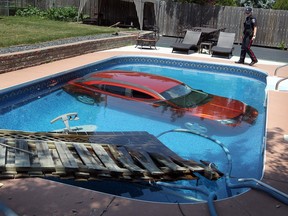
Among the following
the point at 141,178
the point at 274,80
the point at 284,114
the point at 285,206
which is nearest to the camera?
the point at 285,206

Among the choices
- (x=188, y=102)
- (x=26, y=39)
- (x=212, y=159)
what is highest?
(x=26, y=39)

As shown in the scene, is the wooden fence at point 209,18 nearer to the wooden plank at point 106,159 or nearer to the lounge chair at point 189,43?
the lounge chair at point 189,43

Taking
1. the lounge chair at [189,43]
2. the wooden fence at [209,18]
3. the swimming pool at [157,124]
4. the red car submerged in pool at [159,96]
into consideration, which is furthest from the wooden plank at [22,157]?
the wooden fence at [209,18]

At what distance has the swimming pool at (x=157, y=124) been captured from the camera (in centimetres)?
476

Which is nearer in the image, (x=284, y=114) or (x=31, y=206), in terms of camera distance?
(x=31, y=206)

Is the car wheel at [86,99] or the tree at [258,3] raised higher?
the tree at [258,3]

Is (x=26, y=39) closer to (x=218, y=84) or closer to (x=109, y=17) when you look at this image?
(x=218, y=84)

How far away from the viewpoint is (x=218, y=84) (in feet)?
38.6

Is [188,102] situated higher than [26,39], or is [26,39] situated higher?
[26,39]

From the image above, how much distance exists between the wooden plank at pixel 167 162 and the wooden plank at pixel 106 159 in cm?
66

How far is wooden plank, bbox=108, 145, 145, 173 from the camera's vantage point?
4.01 m

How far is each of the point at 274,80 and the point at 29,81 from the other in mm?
6542

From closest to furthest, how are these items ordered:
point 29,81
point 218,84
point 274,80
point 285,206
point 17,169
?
point 17,169 → point 285,206 → point 29,81 → point 274,80 → point 218,84

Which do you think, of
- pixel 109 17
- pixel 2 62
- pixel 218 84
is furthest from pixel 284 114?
pixel 109 17
